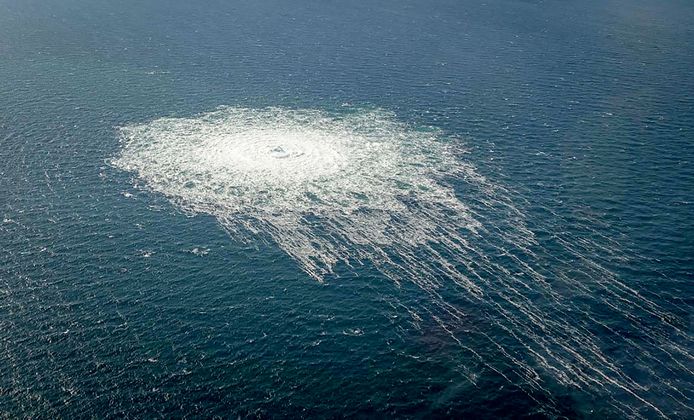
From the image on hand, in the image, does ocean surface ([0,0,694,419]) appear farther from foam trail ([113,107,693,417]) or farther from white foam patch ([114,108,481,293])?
white foam patch ([114,108,481,293])

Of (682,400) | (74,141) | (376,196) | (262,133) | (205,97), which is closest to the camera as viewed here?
(682,400)

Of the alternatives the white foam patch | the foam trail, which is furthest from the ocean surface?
the white foam patch

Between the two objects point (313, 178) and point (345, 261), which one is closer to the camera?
point (345, 261)

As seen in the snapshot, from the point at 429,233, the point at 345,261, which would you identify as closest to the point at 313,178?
the point at 345,261

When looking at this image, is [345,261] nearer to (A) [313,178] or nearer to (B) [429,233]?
(B) [429,233]

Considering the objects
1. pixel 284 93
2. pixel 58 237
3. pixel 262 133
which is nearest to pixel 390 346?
pixel 58 237

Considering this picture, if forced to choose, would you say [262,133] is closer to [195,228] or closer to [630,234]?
[195,228]

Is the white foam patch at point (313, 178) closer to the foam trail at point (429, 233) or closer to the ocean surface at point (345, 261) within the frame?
the foam trail at point (429, 233)
